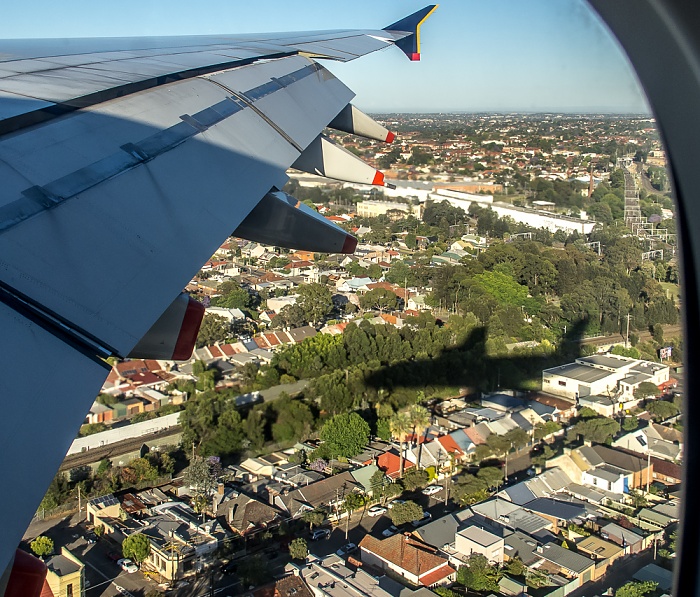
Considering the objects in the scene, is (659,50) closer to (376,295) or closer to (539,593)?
(539,593)

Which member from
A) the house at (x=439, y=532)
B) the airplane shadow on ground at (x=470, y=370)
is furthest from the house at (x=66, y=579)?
the airplane shadow on ground at (x=470, y=370)

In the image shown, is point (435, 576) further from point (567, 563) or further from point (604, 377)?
point (604, 377)

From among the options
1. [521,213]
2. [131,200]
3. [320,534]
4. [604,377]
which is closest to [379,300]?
[604,377]

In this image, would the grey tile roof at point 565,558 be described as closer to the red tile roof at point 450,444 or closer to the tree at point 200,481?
the red tile roof at point 450,444

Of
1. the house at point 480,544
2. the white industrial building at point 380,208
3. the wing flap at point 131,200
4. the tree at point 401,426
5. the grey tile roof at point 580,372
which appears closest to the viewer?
the wing flap at point 131,200

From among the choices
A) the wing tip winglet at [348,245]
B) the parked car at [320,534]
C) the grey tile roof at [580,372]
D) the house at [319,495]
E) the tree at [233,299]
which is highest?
the wing tip winglet at [348,245]

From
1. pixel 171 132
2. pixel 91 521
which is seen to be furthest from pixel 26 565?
pixel 91 521

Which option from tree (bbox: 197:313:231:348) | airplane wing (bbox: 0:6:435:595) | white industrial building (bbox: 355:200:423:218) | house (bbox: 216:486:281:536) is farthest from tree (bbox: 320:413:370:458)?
white industrial building (bbox: 355:200:423:218)
